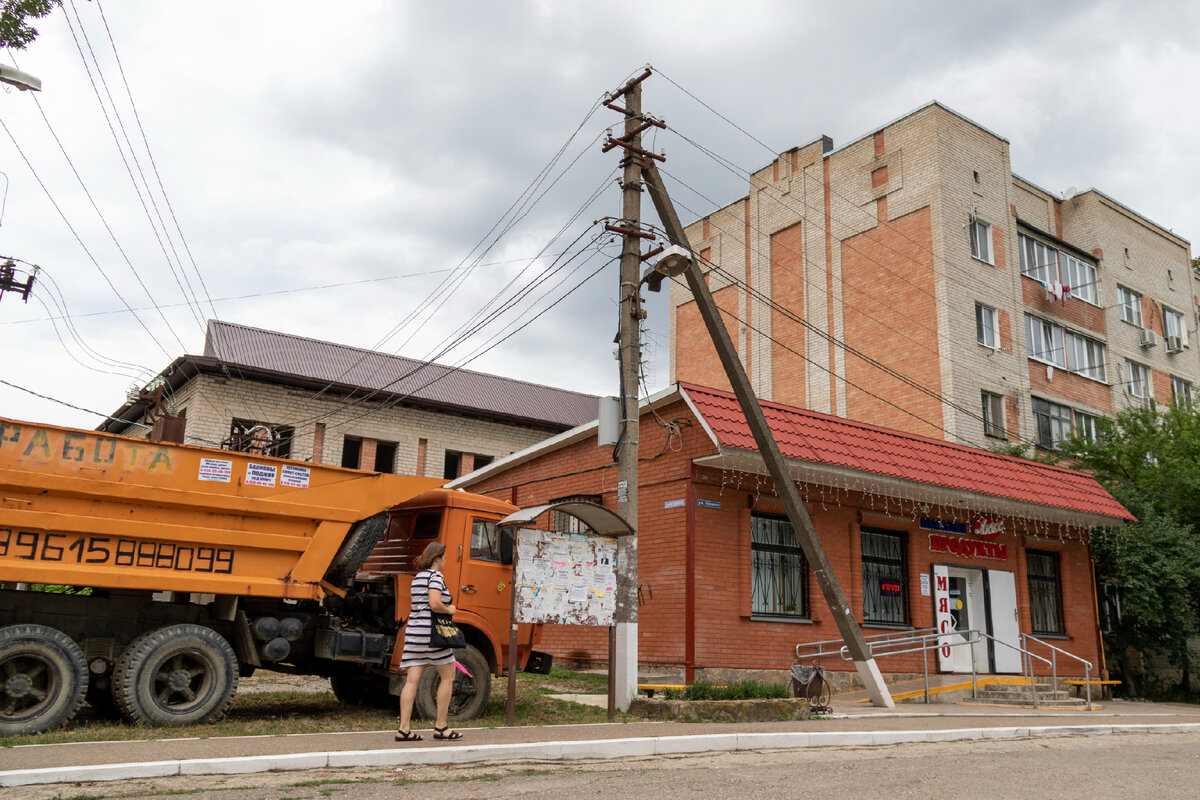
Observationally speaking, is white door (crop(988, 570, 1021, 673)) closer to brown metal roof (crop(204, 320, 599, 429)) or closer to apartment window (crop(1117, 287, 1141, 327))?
brown metal roof (crop(204, 320, 599, 429))

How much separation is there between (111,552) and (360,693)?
13.0 feet

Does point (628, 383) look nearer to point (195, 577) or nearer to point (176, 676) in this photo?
point (195, 577)

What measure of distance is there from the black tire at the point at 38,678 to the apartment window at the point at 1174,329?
138 feet

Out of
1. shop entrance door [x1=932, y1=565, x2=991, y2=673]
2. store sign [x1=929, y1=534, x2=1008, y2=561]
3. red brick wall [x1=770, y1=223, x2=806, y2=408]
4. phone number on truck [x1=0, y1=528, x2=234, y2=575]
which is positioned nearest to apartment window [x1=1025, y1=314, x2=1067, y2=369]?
red brick wall [x1=770, y1=223, x2=806, y2=408]

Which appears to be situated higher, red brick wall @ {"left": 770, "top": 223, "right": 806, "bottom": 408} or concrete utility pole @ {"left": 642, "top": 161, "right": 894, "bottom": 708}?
red brick wall @ {"left": 770, "top": 223, "right": 806, "bottom": 408}

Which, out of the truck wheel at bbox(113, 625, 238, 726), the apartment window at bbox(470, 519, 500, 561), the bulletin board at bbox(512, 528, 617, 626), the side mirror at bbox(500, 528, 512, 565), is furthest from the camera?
the side mirror at bbox(500, 528, 512, 565)

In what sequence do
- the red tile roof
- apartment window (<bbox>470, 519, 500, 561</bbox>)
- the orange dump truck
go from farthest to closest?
1. the red tile roof
2. apartment window (<bbox>470, 519, 500, 561</bbox>)
3. the orange dump truck

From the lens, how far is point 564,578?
10219 millimetres

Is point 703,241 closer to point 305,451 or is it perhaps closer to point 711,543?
point 305,451

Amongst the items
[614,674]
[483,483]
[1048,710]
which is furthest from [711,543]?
[483,483]

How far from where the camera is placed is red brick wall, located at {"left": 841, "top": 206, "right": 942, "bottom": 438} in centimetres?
2903

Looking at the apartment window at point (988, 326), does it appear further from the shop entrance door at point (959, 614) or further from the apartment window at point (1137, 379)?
the shop entrance door at point (959, 614)

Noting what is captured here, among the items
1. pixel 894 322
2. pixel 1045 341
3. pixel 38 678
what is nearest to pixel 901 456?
pixel 38 678

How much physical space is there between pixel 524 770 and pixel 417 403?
922 inches
